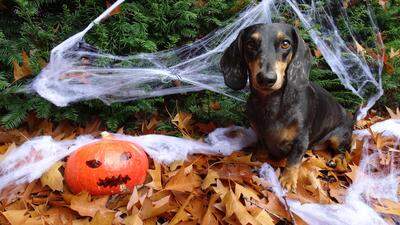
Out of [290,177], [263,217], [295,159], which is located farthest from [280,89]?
[263,217]

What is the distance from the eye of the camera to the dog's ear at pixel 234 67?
9.48ft

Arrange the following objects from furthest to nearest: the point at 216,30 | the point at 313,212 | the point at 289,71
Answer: the point at 216,30 → the point at 289,71 → the point at 313,212

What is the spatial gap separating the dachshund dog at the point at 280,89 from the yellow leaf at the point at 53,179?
1298 mm

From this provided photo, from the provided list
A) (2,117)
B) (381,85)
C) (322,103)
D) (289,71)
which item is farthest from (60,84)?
(381,85)

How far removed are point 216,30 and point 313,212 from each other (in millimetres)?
1939

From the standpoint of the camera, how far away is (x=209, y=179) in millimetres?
2787

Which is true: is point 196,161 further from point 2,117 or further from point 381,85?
point 381,85

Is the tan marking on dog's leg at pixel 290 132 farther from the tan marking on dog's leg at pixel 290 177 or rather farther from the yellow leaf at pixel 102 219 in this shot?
the yellow leaf at pixel 102 219

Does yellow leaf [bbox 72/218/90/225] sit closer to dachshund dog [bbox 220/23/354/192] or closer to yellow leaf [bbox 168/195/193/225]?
yellow leaf [bbox 168/195/193/225]

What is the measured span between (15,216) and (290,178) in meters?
1.73

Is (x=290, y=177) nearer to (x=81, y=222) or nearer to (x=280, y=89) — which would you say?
(x=280, y=89)

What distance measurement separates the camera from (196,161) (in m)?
3.09

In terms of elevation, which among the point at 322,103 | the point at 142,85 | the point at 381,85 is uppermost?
the point at 142,85

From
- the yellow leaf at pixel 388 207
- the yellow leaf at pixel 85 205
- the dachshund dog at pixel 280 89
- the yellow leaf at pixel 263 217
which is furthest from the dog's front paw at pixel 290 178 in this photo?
the yellow leaf at pixel 85 205
